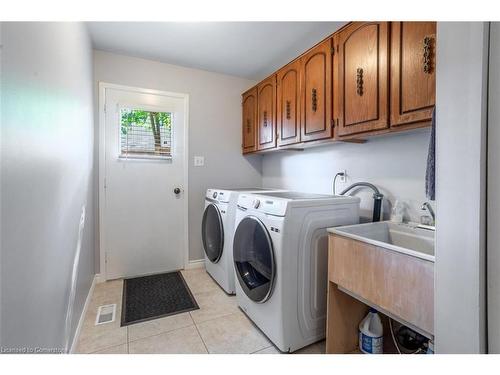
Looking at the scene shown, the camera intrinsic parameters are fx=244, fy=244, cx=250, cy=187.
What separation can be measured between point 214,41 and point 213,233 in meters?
1.84

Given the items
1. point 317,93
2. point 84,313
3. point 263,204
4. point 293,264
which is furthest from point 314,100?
point 84,313

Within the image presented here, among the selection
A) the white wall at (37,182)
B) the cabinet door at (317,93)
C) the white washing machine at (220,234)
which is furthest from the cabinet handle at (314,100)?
the white wall at (37,182)

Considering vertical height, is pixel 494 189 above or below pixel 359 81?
below

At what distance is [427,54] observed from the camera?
118 centimetres

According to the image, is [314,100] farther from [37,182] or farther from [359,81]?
[37,182]

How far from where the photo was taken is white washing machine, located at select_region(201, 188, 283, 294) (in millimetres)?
2209

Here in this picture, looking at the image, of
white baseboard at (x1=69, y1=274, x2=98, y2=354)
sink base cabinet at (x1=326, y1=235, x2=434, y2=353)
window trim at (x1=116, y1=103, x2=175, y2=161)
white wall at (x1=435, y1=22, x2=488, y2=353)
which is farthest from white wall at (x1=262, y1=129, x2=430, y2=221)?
→ white baseboard at (x1=69, y1=274, x2=98, y2=354)

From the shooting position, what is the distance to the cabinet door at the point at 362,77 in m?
1.40

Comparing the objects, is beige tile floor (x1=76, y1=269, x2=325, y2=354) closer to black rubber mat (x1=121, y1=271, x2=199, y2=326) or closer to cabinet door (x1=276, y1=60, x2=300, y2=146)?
black rubber mat (x1=121, y1=271, x2=199, y2=326)

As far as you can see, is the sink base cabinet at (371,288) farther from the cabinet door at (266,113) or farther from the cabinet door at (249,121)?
the cabinet door at (249,121)

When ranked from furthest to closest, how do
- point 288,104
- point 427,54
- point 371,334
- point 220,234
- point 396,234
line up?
point 220,234, point 288,104, point 396,234, point 371,334, point 427,54
